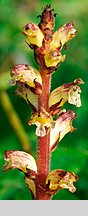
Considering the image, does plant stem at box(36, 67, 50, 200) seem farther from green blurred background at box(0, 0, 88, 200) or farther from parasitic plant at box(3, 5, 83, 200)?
green blurred background at box(0, 0, 88, 200)

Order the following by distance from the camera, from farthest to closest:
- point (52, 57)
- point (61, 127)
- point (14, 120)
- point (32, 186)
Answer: point (14, 120)
point (61, 127)
point (32, 186)
point (52, 57)

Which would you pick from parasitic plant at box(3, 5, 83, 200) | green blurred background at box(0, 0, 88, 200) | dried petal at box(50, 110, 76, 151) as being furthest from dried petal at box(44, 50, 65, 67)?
green blurred background at box(0, 0, 88, 200)

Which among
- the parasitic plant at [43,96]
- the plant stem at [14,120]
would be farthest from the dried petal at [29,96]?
the plant stem at [14,120]

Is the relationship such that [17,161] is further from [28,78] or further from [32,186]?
[28,78]

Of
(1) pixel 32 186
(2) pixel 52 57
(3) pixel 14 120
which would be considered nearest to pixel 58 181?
(1) pixel 32 186

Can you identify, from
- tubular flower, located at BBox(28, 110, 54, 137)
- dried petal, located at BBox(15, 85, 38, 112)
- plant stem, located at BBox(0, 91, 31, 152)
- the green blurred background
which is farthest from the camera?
plant stem, located at BBox(0, 91, 31, 152)

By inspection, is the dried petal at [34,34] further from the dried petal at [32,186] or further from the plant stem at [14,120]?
the plant stem at [14,120]
